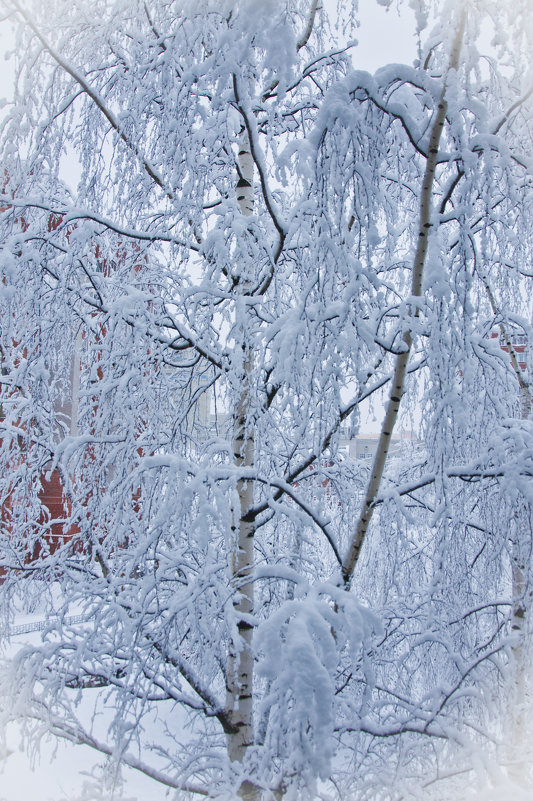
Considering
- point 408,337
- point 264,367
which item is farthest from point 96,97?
point 408,337

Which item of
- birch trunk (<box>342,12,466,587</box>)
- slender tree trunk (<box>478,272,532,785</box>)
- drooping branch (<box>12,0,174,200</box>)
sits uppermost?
drooping branch (<box>12,0,174,200</box>)

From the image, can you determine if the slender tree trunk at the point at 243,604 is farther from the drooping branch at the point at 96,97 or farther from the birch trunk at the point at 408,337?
the drooping branch at the point at 96,97

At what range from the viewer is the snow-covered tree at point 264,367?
1.18 metres

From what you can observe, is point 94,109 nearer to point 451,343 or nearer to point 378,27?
point 378,27

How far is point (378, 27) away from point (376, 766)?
7.65ft

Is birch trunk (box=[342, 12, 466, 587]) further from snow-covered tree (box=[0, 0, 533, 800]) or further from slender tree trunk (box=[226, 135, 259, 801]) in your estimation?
slender tree trunk (box=[226, 135, 259, 801])

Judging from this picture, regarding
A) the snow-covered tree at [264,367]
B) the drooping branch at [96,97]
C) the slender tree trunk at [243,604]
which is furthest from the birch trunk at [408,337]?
the drooping branch at [96,97]

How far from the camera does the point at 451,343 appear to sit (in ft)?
3.80

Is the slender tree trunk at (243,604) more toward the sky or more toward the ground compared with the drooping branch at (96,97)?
more toward the ground

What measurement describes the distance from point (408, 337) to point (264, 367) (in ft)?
1.45

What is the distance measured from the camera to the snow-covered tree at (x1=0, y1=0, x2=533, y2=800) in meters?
1.18

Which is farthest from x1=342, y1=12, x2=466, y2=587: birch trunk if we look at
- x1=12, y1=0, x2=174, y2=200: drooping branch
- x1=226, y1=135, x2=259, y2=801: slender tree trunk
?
x1=12, y1=0, x2=174, y2=200: drooping branch

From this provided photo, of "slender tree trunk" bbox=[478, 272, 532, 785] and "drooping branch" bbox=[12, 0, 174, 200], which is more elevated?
"drooping branch" bbox=[12, 0, 174, 200]

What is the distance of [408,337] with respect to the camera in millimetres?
1432
